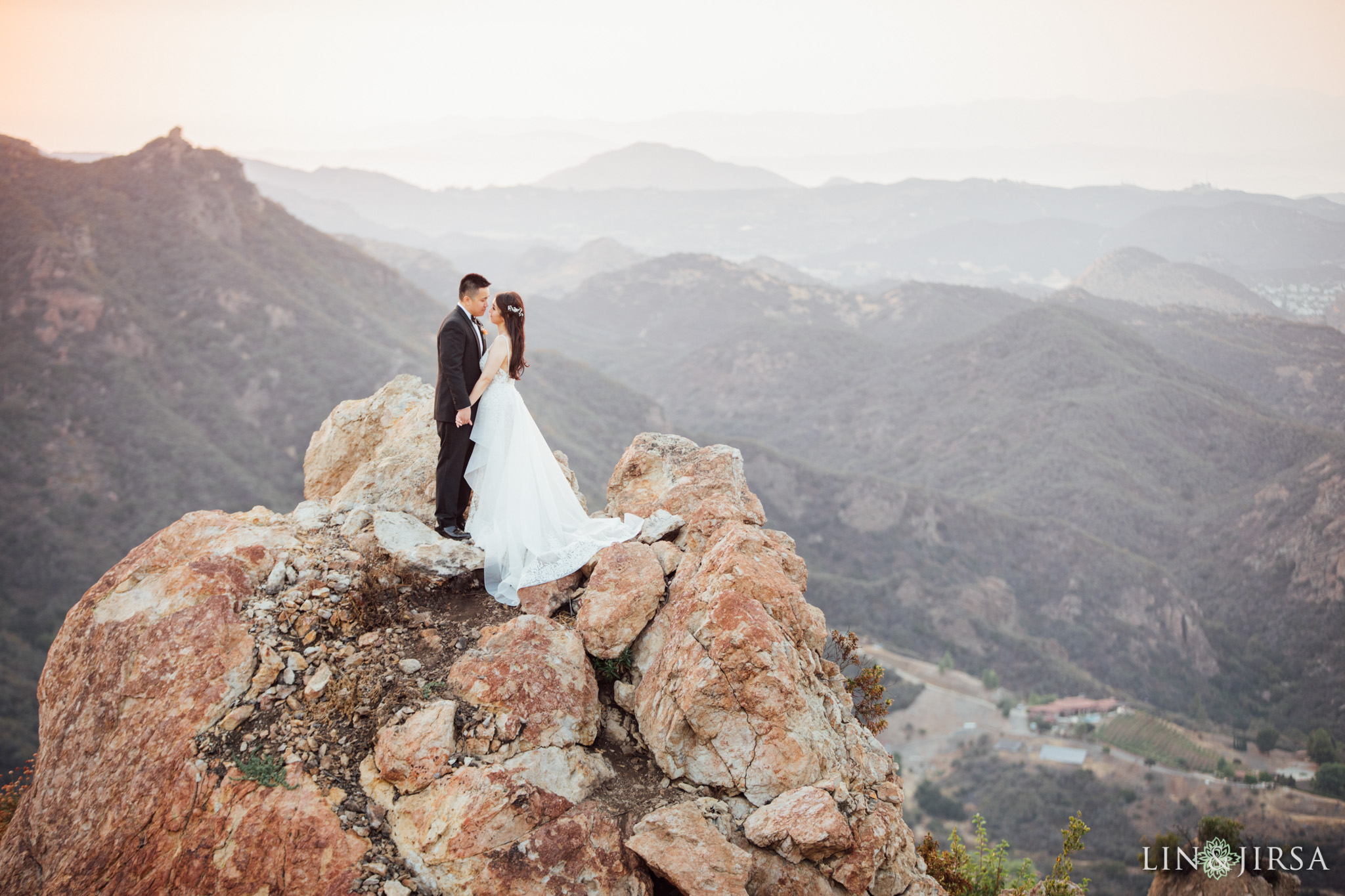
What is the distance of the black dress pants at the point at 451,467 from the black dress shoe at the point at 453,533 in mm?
35

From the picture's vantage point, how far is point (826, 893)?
17.7 feet

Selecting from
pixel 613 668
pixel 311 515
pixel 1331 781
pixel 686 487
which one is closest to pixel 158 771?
pixel 311 515

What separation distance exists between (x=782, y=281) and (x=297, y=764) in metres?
166

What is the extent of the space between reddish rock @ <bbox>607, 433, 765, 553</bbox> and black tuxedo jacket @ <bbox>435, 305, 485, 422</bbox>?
86.3 inches

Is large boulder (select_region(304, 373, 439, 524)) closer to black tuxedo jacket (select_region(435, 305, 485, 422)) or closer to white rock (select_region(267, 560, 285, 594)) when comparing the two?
black tuxedo jacket (select_region(435, 305, 485, 422))

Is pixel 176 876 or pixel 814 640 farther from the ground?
pixel 814 640

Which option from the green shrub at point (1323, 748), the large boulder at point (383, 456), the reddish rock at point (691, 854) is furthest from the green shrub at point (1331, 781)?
the reddish rock at point (691, 854)

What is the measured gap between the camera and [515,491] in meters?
7.73

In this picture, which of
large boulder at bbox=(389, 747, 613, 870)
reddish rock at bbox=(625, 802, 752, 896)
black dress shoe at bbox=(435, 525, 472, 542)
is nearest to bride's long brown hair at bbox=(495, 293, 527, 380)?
black dress shoe at bbox=(435, 525, 472, 542)

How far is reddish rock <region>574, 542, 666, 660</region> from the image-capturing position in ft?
21.6

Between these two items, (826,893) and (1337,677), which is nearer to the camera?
(826,893)

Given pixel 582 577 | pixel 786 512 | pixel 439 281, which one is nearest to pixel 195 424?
pixel 786 512

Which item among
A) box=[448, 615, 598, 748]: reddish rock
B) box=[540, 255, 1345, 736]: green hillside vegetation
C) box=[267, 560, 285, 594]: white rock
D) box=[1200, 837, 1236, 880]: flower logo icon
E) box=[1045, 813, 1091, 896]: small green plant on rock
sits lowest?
box=[540, 255, 1345, 736]: green hillside vegetation

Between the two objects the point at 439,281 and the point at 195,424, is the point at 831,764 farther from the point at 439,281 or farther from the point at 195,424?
the point at 439,281
